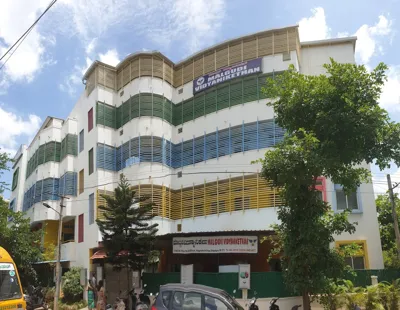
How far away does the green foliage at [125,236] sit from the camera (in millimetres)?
19203

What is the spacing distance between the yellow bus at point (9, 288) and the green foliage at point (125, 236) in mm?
7956

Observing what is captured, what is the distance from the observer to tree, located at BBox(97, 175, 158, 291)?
19.2m

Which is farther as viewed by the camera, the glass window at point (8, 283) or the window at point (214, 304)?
the glass window at point (8, 283)

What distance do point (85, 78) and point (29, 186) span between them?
14.0 meters

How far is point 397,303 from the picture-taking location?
14883mm

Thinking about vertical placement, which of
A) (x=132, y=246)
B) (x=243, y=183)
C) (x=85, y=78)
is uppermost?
(x=85, y=78)

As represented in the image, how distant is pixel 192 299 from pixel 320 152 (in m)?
5.32

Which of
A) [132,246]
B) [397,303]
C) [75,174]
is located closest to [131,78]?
[75,174]

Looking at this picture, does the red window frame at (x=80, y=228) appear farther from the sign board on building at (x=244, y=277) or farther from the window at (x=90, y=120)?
the sign board on building at (x=244, y=277)

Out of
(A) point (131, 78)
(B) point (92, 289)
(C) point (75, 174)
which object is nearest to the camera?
(B) point (92, 289)

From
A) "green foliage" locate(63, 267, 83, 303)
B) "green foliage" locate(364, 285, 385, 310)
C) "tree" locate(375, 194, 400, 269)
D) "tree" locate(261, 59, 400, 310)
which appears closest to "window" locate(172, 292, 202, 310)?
"tree" locate(261, 59, 400, 310)

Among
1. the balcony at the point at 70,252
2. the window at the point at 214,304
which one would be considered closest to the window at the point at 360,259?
the window at the point at 214,304

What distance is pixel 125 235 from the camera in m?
19.3

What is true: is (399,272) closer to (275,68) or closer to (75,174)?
(275,68)
